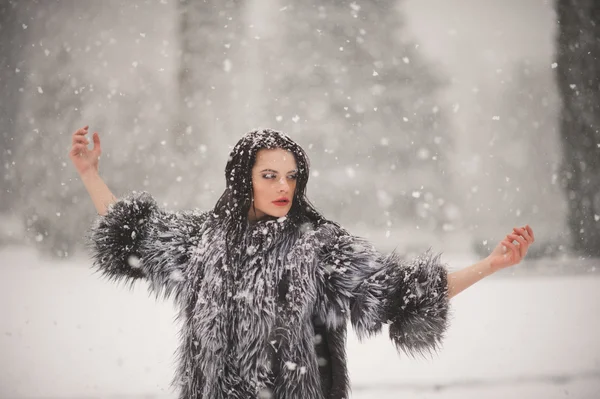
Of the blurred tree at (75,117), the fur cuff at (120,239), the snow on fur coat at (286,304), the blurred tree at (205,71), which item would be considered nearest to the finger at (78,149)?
the fur cuff at (120,239)

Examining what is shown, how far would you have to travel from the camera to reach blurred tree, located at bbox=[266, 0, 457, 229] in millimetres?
5000

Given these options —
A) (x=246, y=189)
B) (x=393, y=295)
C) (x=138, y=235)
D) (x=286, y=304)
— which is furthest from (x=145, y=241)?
(x=393, y=295)

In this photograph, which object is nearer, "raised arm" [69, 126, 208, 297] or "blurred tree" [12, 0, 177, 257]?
"raised arm" [69, 126, 208, 297]

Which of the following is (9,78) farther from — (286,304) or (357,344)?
(286,304)

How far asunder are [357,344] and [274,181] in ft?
7.37

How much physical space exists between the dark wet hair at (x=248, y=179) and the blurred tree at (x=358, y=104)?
3787 millimetres

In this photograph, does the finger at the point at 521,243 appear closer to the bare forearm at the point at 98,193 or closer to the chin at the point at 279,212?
the chin at the point at 279,212

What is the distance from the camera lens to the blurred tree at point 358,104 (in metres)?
5.00

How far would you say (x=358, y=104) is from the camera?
16.6 ft

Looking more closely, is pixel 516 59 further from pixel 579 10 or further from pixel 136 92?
pixel 136 92

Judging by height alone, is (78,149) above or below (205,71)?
below

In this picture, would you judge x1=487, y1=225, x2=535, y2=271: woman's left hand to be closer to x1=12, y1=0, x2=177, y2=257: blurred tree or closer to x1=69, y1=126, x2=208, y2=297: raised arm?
x1=69, y1=126, x2=208, y2=297: raised arm

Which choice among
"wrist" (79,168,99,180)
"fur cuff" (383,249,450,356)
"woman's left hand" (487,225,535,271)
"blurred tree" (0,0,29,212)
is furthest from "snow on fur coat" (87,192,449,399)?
"blurred tree" (0,0,29,212)

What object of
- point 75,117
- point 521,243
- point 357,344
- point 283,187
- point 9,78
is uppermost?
point 9,78
